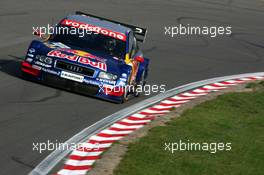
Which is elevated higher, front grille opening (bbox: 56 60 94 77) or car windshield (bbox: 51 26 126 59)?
car windshield (bbox: 51 26 126 59)

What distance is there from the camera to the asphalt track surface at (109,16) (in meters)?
11.8

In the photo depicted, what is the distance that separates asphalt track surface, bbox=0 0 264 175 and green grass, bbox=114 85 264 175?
135 centimetres

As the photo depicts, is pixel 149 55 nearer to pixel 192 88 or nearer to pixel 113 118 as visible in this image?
pixel 192 88

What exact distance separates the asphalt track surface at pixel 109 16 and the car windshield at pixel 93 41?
3.58ft

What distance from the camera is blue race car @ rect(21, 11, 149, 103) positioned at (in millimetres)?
14297

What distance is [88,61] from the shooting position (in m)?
14.4

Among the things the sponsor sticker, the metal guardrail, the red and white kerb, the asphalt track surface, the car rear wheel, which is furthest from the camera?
the car rear wheel

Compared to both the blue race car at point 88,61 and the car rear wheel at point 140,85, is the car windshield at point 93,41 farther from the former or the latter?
the car rear wheel at point 140,85

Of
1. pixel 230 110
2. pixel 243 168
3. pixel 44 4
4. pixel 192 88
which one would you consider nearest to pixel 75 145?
pixel 243 168

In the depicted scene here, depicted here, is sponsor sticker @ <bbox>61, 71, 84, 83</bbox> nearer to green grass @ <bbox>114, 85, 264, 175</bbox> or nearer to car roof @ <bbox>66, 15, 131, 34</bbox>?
car roof @ <bbox>66, 15, 131, 34</bbox>

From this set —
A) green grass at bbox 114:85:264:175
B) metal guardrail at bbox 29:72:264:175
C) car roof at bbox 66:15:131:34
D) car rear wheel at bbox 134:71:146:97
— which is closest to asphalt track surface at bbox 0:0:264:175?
metal guardrail at bbox 29:72:264:175

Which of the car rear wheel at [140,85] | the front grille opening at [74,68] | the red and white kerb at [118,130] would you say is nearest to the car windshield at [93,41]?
the car rear wheel at [140,85]

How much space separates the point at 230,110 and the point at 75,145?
4.47 m

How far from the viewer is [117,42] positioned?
50.9ft
